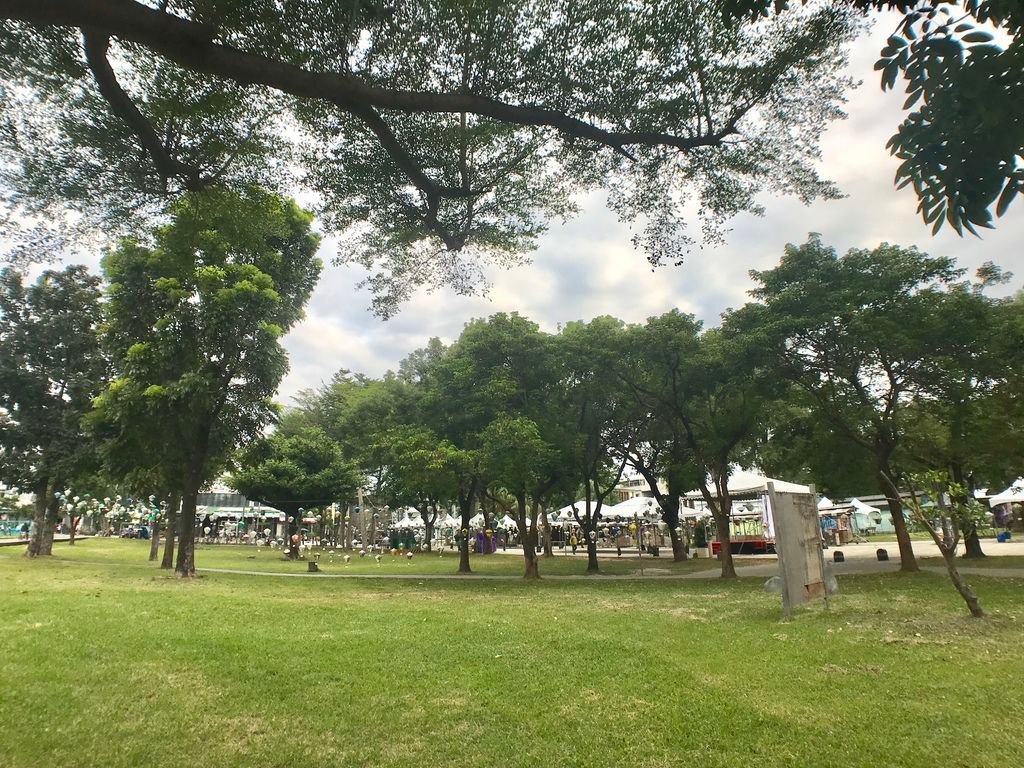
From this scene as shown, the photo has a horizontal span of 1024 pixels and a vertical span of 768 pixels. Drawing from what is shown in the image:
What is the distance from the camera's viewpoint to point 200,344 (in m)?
17.8

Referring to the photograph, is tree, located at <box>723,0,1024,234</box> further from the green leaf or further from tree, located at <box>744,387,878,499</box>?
tree, located at <box>744,387,878,499</box>

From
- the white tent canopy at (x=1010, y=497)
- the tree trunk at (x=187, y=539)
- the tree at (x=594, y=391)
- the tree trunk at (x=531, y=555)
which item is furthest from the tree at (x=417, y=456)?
the white tent canopy at (x=1010, y=497)

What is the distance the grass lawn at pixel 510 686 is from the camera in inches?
155

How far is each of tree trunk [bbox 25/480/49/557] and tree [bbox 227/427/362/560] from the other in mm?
10859

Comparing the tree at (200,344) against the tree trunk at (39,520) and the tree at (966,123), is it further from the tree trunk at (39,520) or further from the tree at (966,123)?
the tree at (966,123)

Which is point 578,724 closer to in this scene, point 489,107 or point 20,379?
point 489,107

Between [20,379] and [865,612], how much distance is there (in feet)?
91.3

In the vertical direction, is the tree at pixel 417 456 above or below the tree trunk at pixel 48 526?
above

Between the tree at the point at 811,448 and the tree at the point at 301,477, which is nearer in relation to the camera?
the tree at the point at 811,448

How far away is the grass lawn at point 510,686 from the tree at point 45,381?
15964 millimetres

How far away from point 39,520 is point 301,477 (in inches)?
551

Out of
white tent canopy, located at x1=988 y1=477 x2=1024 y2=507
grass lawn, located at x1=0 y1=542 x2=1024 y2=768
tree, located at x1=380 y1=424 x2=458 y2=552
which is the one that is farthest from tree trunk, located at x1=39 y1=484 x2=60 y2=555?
white tent canopy, located at x1=988 y1=477 x2=1024 y2=507

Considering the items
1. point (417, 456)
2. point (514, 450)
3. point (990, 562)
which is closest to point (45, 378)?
point (417, 456)

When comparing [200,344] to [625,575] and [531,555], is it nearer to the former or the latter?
[531,555]
